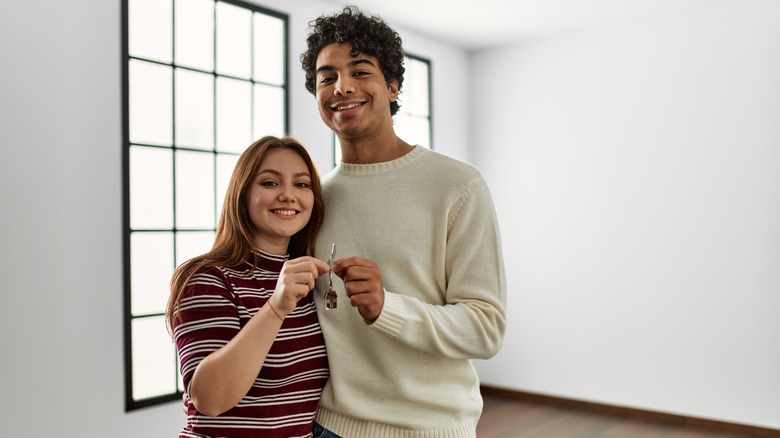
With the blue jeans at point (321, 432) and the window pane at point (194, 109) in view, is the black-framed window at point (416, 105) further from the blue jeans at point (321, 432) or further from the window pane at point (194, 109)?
the blue jeans at point (321, 432)

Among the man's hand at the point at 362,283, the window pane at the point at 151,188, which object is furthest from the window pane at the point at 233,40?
the man's hand at the point at 362,283

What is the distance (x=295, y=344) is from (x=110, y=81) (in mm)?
2161

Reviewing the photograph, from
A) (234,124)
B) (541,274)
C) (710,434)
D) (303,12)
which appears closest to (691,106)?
(541,274)

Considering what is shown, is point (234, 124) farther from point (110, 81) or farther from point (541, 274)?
point (541, 274)

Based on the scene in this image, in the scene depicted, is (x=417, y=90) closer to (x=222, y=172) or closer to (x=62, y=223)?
(x=222, y=172)

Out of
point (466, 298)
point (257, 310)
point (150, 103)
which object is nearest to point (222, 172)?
point (150, 103)

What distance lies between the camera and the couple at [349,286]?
1.36 metres

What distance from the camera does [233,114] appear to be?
3.80 metres

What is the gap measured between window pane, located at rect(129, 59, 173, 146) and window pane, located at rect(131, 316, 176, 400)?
880 mm

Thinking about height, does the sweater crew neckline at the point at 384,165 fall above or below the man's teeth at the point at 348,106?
below

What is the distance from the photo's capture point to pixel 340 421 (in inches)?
59.4

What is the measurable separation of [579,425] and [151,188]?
303 centimetres

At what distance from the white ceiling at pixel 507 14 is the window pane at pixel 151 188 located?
5.17ft

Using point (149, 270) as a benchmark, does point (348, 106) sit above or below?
above
